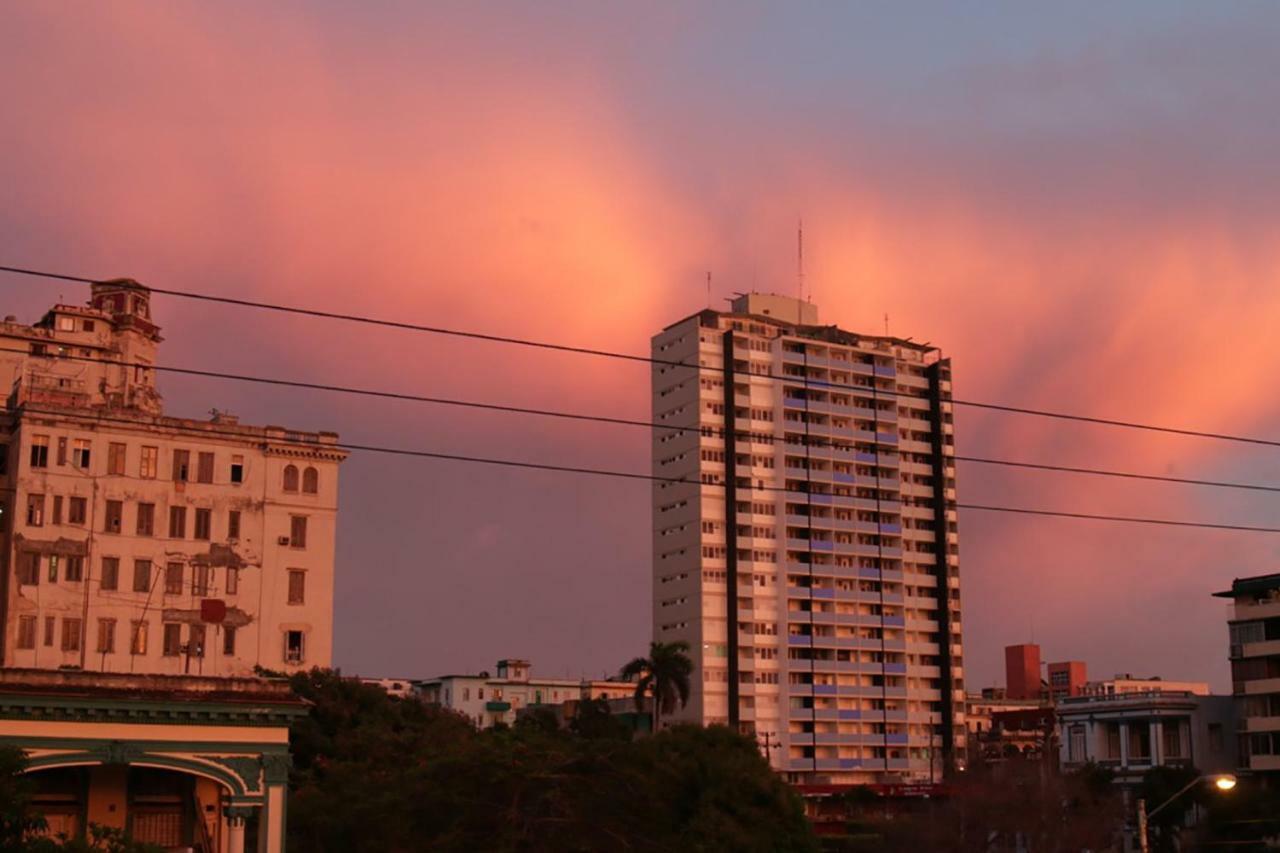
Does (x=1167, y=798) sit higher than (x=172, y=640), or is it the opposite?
(x=172, y=640)

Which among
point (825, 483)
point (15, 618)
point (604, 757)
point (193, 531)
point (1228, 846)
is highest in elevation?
point (825, 483)

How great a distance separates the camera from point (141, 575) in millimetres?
89062

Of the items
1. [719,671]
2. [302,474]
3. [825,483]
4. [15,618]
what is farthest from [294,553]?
[825,483]

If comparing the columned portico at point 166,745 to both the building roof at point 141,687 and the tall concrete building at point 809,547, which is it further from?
the tall concrete building at point 809,547

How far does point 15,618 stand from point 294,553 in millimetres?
16034

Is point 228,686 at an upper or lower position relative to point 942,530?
lower

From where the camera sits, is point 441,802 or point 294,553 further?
point 294,553

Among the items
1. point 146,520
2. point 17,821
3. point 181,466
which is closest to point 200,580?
point 146,520

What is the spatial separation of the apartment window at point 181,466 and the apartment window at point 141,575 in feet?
17.1

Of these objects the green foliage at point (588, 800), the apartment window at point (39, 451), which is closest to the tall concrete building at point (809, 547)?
the apartment window at point (39, 451)

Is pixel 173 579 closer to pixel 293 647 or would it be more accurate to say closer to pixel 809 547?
pixel 293 647

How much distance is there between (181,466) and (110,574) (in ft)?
24.8

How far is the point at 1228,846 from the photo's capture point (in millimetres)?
89688

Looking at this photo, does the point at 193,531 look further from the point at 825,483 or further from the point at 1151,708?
the point at 825,483
